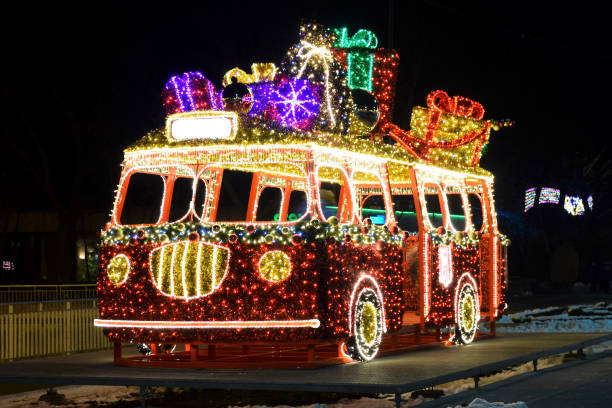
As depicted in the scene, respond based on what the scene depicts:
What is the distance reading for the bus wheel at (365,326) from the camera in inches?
488

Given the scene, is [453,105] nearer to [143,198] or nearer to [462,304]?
[462,304]

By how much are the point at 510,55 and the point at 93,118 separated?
1478 cm

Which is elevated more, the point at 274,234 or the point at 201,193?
the point at 201,193

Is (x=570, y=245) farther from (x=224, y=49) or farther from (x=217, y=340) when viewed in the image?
(x=217, y=340)

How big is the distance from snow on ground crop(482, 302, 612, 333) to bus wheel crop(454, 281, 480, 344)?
379 centimetres

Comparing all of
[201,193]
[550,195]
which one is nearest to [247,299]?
[201,193]

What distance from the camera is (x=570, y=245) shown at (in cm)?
4909

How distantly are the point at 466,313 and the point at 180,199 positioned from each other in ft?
92.0

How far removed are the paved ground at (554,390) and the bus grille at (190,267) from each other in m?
3.00

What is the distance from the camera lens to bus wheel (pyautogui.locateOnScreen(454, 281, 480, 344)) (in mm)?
16141

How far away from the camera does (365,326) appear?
12.8 meters

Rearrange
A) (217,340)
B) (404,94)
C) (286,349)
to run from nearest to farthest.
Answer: (217,340)
(286,349)
(404,94)

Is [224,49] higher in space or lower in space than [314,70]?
higher

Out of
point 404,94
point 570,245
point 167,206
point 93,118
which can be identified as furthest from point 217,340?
point 570,245
